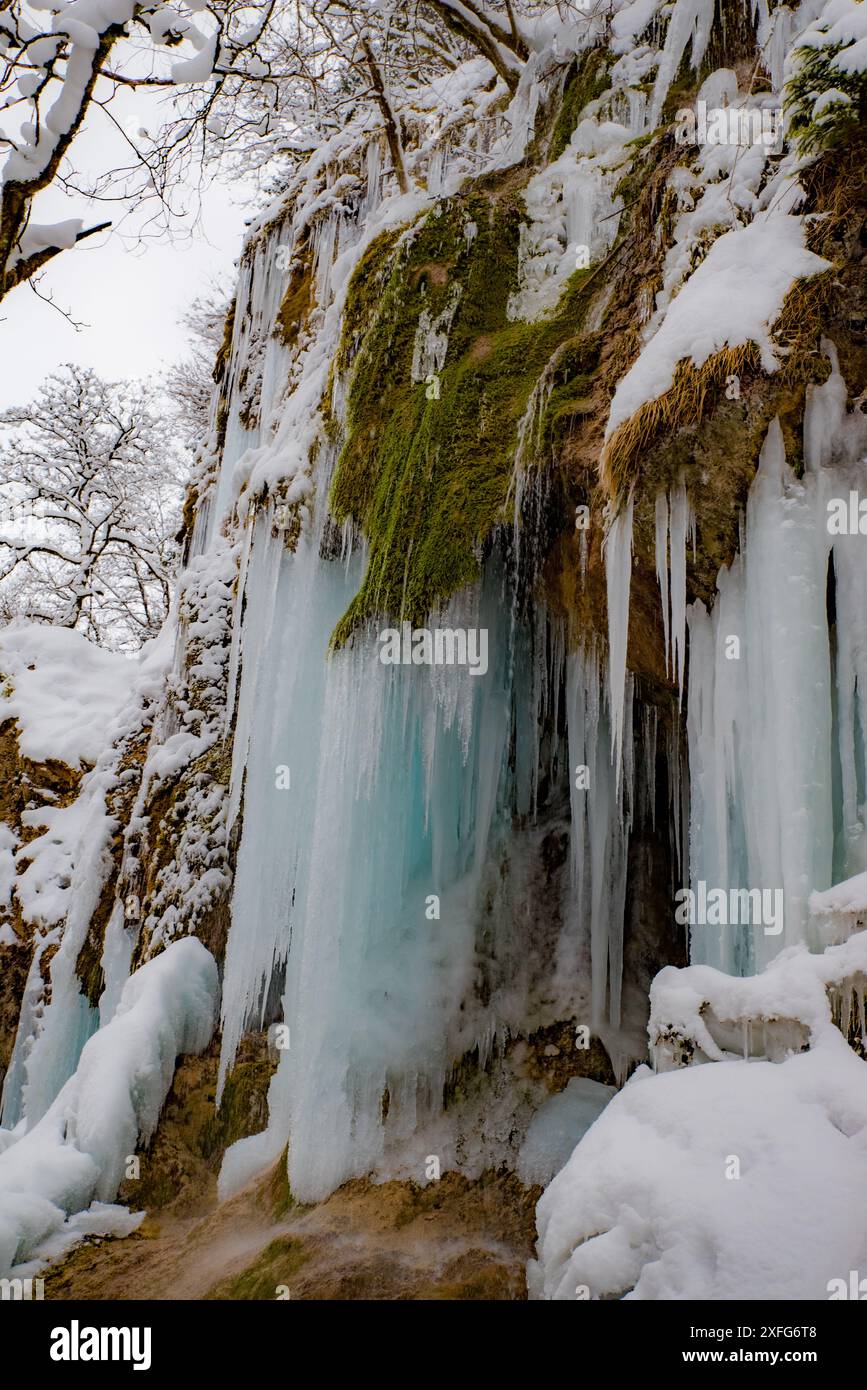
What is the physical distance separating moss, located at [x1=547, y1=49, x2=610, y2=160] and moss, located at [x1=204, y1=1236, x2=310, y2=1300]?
667 cm

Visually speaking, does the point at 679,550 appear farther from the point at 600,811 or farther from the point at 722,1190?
the point at 722,1190

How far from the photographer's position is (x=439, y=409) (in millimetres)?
5574

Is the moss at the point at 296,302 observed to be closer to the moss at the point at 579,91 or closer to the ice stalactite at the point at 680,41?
the moss at the point at 579,91

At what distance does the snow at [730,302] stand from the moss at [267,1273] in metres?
4.19

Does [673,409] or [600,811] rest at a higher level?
[673,409]

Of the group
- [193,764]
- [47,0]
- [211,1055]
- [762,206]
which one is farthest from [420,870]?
[47,0]

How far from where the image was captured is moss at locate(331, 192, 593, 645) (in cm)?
525

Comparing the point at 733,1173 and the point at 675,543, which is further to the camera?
the point at 675,543

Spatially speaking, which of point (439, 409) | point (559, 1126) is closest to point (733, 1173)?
point (559, 1126)

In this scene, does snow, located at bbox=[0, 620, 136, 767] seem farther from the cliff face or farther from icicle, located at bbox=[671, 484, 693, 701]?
icicle, located at bbox=[671, 484, 693, 701]

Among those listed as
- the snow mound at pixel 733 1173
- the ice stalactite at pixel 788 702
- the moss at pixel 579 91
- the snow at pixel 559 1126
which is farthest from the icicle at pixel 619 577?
the moss at pixel 579 91

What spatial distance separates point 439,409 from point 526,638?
1.42 m

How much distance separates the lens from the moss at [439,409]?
5.25 m
